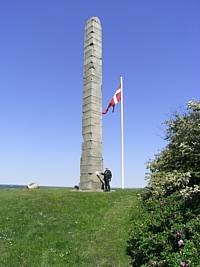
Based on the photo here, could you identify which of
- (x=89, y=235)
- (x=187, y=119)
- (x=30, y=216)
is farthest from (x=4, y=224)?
(x=187, y=119)

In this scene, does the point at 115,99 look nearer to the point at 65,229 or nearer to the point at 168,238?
the point at 65,229

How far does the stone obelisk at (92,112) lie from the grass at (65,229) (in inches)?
220

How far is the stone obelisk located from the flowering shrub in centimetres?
940

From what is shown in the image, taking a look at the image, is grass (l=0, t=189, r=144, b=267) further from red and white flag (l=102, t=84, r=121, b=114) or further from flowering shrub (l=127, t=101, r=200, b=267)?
red and white flag (l=102, t=84, r=121, b=114)

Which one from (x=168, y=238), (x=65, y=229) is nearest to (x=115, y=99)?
(x=65, y=229)

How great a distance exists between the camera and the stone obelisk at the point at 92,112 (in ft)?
91.8

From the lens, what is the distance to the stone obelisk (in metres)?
28.0

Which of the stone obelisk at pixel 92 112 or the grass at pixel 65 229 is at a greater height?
the stone obelisk at pixel 92 112

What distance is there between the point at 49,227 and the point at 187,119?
680 cm

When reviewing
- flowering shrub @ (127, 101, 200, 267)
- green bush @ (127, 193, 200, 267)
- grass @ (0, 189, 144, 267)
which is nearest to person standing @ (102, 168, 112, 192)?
grass @ (0, 189, 144, 267)

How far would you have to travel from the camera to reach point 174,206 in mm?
13281

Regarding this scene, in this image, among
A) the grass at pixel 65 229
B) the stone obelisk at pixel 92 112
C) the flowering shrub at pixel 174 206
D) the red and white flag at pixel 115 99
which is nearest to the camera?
the flowering shrub at pixel 174 206

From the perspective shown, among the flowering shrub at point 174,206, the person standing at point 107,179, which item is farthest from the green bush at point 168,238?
the person standing at point 107,179

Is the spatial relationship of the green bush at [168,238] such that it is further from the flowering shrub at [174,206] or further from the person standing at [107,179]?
the person standing at [107,179]
